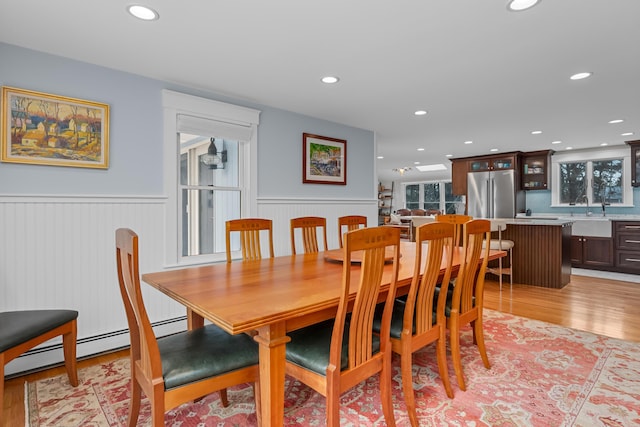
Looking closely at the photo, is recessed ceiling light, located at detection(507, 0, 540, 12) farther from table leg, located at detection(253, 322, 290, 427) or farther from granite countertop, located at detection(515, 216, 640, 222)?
granite countertop, located at detection(515, 216, 640, 222)

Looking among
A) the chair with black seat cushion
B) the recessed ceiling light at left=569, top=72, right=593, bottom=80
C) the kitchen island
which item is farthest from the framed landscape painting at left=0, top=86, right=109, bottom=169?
the kitchen island

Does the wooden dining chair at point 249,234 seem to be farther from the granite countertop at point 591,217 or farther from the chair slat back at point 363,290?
the granite countertop at point 591,217

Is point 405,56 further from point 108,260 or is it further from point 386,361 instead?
point 108,260

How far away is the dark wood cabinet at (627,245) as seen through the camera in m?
5.26

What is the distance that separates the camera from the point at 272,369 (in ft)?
4.23

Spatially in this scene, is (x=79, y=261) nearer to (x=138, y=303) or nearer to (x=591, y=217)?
(x=138, y=303)

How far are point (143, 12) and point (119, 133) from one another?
1.16 metres

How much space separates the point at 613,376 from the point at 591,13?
7.29ft

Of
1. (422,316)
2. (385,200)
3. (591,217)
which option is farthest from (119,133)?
(385,200)

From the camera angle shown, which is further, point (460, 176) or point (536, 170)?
point (460, 176)

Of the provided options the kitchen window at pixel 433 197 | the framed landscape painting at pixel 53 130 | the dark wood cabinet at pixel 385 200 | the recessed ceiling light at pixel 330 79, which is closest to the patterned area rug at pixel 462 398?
the framed landscape painting at pixel 53 130

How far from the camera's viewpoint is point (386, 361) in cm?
161

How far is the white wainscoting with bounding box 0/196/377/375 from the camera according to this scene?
2322mm

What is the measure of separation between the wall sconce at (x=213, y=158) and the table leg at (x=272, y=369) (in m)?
2.56
